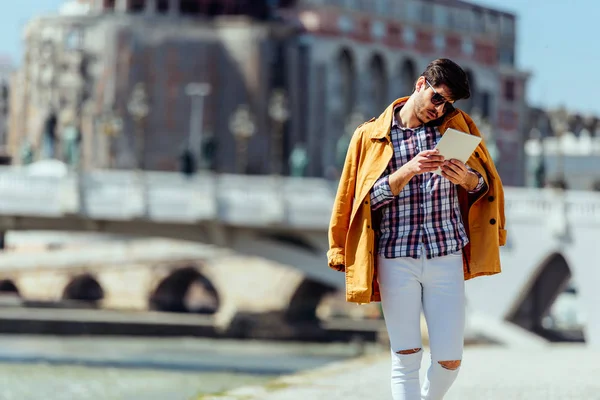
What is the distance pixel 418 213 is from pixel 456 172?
29 centimetres

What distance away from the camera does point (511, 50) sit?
8338 centimetres

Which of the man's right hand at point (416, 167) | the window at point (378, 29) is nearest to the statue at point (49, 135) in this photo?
the window at point (378, 29)

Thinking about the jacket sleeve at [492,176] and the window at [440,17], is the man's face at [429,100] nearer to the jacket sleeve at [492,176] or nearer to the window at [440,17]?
the jacket sleeve at [492,176]

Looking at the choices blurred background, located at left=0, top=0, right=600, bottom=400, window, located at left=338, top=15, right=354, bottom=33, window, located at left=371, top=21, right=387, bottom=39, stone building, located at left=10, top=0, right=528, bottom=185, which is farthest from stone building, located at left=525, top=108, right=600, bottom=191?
window, located at left=338, top=15, right=354, bottom=33

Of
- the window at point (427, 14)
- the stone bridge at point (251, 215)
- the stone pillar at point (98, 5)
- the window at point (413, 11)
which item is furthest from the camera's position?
the window at point (427, 14)

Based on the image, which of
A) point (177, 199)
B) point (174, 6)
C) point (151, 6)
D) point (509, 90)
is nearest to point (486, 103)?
point (509, 90)

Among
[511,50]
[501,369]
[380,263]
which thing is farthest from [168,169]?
[380,263]

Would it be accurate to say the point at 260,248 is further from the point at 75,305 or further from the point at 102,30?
the point at 102,30

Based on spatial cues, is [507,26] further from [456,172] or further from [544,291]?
[456,172]

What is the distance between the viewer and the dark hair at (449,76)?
275 inches

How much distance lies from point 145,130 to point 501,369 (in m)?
56.5

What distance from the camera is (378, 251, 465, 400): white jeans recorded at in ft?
23.0

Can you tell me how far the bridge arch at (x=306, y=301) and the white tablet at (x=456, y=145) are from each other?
53.8 meters

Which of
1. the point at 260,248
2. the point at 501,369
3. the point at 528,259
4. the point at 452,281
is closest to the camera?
the point at 452,281
